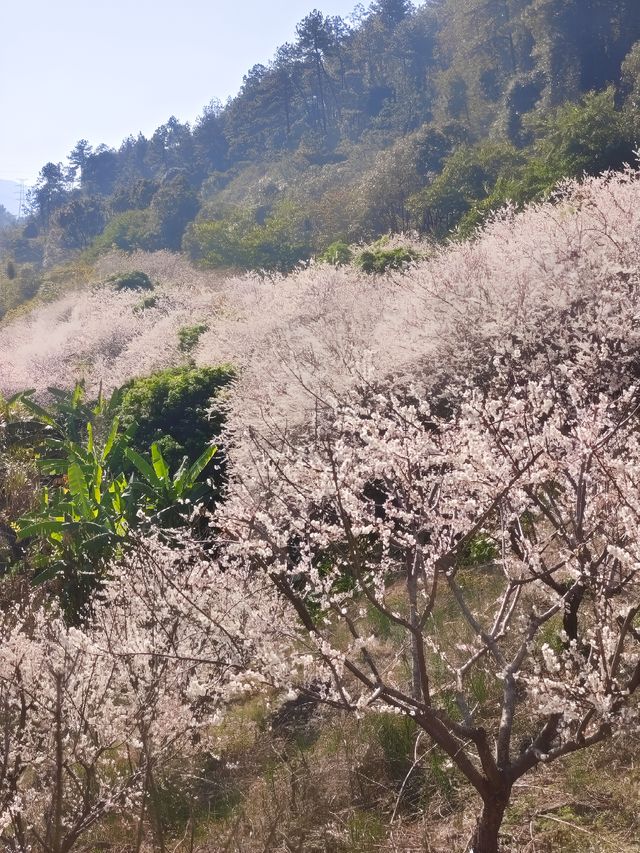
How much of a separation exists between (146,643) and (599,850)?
2868 mm

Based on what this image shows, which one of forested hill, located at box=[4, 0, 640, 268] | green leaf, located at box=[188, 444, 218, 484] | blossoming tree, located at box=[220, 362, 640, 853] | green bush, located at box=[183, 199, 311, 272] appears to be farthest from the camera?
green bush, located at box=[183, 199, 311, 272]

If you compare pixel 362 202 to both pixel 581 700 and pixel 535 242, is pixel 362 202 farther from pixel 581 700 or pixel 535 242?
pixel 581 700

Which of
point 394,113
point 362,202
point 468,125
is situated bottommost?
point 362,202

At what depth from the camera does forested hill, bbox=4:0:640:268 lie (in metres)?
25.4

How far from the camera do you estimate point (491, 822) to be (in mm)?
3309

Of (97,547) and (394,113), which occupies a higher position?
(394,113)

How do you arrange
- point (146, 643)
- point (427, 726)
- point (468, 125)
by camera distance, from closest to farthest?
point (427, 726)
point (146, 643)
point (468, 125)

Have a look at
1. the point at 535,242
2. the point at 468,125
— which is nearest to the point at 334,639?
the point at 535,242

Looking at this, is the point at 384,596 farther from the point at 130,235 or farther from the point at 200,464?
the point at 130,235

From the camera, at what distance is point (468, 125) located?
38.2 m

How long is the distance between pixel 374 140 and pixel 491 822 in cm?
4763

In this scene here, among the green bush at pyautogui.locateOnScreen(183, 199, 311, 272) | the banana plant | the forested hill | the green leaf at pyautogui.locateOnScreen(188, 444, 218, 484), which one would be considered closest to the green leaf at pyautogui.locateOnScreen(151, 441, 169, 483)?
the banana plant

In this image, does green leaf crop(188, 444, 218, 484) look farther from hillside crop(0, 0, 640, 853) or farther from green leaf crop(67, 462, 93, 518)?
green leaf crop(67, 462, 93, 518)

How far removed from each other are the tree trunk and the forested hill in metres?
16.5
